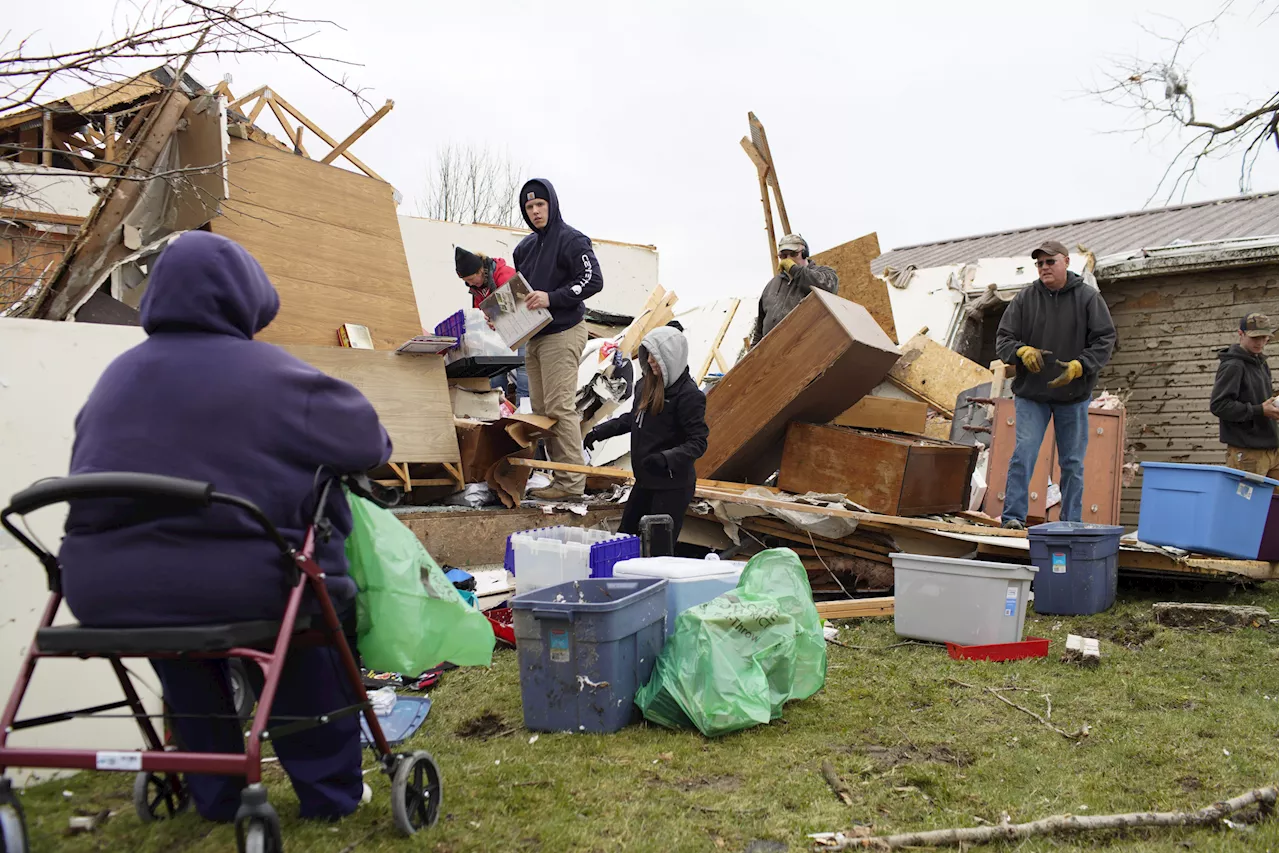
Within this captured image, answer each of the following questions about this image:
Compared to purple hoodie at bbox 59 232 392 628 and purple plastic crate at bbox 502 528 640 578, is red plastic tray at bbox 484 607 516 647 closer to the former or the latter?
purple plastic crate at bbox 502 528 640 578

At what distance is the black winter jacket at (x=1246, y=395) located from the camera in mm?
6590

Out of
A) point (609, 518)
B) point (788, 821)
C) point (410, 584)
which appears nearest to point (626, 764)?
point (788, 821)

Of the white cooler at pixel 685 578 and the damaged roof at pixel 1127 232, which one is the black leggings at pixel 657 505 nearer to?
the white cooler at pixel 685 578

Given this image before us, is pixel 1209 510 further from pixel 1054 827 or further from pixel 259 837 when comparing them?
pixel 259 837

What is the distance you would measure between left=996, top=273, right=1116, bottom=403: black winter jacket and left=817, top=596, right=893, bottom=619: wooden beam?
6.56ft

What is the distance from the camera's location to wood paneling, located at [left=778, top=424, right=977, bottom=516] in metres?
6.02

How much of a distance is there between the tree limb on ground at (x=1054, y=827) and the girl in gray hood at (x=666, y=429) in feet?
9.55

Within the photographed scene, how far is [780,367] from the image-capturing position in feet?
20.3

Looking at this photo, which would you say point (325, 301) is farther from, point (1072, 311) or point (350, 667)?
point (1072, 311)

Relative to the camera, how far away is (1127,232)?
12.2 metres

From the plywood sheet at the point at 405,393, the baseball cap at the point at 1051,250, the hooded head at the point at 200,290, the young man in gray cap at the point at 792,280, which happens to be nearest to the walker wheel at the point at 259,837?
the hooded head at the point at 200,290

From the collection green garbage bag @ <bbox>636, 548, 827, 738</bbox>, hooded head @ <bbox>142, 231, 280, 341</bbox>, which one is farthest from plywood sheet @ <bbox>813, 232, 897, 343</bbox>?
hooded head @ <bbox>142, 231, 280, 341</bbox>

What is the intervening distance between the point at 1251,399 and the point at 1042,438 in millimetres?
1753

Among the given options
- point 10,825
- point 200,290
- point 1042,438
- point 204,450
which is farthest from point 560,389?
point 10,825
